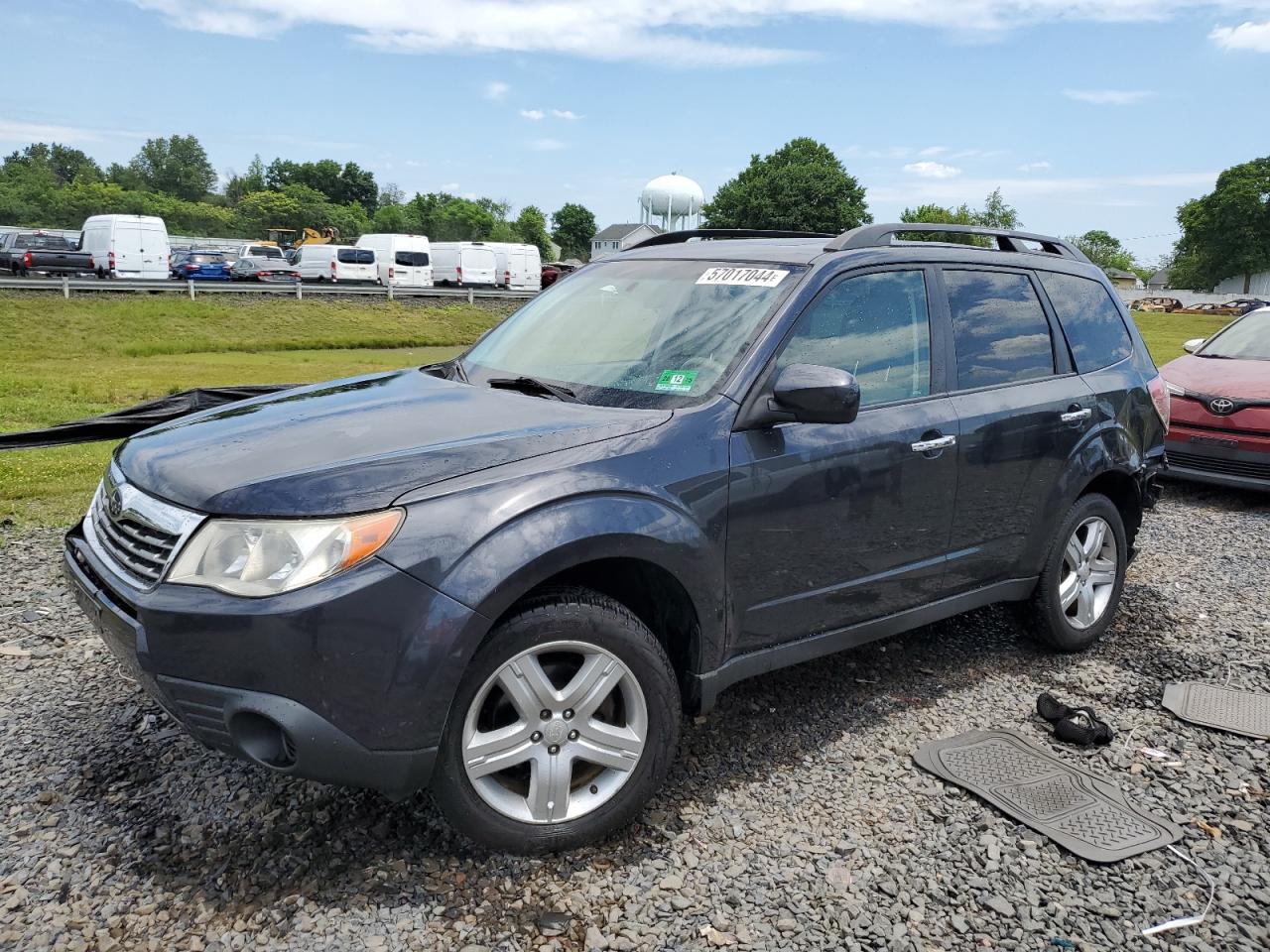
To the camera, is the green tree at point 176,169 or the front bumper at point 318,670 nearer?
the front bumper at point 318,670

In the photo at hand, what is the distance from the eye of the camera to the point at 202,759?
10.9ft

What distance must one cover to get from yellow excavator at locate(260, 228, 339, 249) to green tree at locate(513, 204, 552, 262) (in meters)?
34.1

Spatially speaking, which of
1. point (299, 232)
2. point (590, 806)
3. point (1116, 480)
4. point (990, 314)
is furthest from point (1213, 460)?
point (299, 232)

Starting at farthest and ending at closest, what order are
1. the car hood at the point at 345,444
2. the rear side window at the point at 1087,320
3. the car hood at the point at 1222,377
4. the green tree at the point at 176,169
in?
the green tree at the point at 176,169, the car hood at the point at 1222,377, the rear side window at the point at 1087,320, the car hood at the point at 345,444

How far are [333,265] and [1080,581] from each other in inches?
1519

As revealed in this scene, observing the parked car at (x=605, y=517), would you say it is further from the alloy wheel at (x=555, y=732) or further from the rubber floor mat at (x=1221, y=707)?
the rubber floor mat at (x=1221, y=707)

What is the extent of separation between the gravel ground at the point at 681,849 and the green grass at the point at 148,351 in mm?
3683

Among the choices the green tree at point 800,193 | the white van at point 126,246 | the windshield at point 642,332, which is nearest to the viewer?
the windshield at point 642,332

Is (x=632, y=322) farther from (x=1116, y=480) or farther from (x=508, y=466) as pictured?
(x=1116, y=480)

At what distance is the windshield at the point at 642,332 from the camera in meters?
3.32

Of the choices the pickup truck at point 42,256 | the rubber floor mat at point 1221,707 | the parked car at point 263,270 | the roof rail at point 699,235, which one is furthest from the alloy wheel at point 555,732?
the parked car at point 263,270

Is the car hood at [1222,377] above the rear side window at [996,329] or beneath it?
beneath

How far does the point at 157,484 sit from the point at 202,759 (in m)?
1.12

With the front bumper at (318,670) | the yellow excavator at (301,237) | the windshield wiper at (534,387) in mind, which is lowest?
the front bumper at (318,670)
